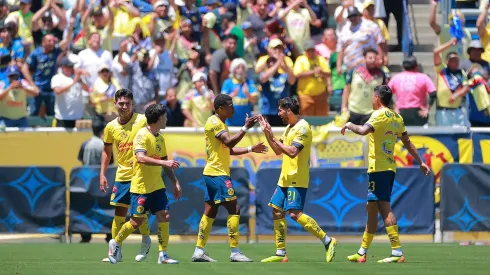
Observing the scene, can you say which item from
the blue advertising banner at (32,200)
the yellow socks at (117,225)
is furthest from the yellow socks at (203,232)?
the blue advertising banner at (32,200)

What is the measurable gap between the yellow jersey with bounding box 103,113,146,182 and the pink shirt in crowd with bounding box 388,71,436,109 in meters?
7.96

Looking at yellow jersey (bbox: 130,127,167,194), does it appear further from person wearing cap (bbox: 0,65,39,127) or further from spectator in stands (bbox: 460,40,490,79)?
spectator in stands (bbox: 460,40,490,79)

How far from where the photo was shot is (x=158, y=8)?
85.4 feet

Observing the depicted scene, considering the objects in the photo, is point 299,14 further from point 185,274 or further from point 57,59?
point 185,274

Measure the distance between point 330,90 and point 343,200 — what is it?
3.58m

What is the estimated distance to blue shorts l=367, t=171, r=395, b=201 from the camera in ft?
54.2

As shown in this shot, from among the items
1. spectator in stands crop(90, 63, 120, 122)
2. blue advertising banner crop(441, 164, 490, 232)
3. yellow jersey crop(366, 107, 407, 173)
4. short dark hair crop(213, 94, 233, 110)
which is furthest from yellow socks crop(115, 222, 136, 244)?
spectator in stands crop(90, 63, 120, 122)

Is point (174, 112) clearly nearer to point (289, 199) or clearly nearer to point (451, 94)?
point (451, 94)

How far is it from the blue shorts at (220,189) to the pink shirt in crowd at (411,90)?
770cm

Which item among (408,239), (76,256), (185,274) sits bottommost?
(408,239)

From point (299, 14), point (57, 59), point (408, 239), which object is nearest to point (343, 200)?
point (408, 239)

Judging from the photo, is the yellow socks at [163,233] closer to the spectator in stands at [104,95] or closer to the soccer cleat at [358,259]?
the soccer cleat at [358,259]

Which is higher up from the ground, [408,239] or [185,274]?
A: [185,274]

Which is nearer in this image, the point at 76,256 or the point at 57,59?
the point at 76,256
